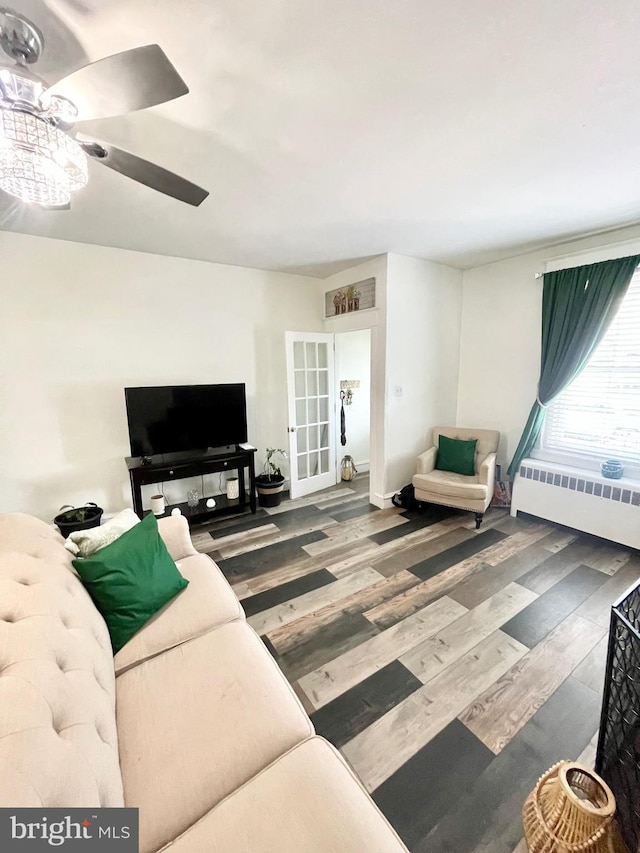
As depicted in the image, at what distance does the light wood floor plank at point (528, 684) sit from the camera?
1.49 metres

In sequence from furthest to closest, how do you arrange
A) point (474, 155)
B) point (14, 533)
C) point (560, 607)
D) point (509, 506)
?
point (509, 506) → point (560, 607) → point (474, 155) → point (14, 533)

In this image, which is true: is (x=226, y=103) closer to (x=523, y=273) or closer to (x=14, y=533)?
(x=14, y=533)

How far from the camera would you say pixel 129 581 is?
147 cm

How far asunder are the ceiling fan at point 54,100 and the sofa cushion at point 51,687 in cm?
128

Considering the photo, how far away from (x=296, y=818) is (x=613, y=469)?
10.9ft


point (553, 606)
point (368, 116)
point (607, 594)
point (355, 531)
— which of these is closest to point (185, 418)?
point (355, 531)

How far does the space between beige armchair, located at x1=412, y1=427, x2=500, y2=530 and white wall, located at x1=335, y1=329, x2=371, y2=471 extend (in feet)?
3.89

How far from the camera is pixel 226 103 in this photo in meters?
1.36

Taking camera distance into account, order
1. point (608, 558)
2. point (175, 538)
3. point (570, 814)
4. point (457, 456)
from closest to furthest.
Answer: point (570, 814) < point (175, 538) < point (608, 558) < point (457, 456)

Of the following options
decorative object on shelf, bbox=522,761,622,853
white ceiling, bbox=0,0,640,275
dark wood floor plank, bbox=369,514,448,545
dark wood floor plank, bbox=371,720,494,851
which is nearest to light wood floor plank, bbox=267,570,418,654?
dark wood floor plank, bbox=369,514,448,545

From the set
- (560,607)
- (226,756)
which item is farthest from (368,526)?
Result: (226,756)

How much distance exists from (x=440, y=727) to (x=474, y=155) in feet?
8.96

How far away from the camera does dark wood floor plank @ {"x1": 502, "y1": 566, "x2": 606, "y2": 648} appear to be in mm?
2004

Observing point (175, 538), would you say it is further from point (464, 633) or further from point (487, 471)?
point (487, 471)
